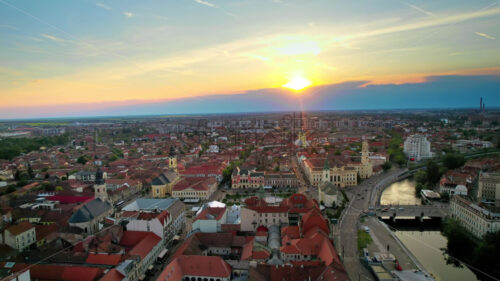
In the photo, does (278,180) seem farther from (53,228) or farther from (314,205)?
(53,228)

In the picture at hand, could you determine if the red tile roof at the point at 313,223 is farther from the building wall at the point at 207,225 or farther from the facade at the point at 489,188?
the facade at the point at 489,188

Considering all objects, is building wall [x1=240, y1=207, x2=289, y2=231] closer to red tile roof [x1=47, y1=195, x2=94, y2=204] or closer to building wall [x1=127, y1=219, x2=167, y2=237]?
building wall [x1=127, y1=219, x2=167, y2=237]

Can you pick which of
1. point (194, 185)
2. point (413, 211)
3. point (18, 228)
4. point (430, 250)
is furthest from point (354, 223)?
point (18, 228)

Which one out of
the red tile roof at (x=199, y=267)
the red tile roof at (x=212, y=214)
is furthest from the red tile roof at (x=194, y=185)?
the red tile roof at (x=199, y=267)

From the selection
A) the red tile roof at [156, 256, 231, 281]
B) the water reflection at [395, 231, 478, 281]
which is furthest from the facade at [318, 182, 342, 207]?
the red tile roof at [156, 256, 231, 281]

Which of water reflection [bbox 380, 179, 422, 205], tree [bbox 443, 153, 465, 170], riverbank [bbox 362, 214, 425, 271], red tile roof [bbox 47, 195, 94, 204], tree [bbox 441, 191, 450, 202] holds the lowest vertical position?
water reflection [bbox 380, 179, 422, 205]

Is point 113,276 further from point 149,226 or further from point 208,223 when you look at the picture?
point 208,223

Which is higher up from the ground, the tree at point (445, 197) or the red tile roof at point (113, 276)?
the red tile roof at point (113, 276)
